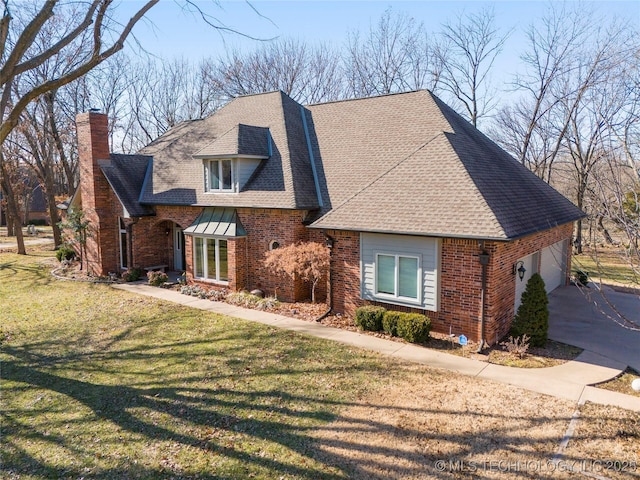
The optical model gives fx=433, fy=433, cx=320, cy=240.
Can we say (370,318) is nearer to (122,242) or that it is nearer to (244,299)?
(244,299)

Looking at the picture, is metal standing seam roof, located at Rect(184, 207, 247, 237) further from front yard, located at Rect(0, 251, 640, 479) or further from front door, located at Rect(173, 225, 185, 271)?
front yard, located at Rect(0, 251, 640, 479)

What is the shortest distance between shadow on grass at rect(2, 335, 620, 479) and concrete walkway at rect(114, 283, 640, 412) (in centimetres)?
142

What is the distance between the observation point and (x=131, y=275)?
18469 mm

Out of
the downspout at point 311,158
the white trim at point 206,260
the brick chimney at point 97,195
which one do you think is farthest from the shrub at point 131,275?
the downspout at point 311,158

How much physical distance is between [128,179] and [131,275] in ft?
14.7

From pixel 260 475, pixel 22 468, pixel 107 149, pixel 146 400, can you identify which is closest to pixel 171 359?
pixel 146 400

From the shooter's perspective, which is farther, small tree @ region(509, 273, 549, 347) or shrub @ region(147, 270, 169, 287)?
shrub @ region(147, 270, 169, 287)

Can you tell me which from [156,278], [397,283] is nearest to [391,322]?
[397,283]

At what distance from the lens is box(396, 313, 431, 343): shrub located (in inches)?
426

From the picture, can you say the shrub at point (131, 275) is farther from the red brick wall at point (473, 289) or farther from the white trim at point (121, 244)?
the red brick wall at point (473, 289)

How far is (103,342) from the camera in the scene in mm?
11508

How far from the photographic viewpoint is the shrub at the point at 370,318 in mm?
11706

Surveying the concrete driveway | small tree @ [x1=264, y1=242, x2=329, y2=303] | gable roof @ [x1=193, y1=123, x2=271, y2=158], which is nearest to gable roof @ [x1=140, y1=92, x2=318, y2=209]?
gable roof @ [x1=193, y1=123, x2=271, y2=158]

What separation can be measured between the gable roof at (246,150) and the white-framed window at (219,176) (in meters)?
0.29
